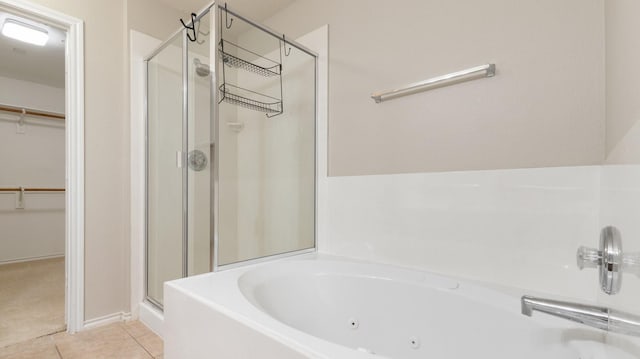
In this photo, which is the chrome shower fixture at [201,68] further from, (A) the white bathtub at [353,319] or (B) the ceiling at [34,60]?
(B) the ceiling at [34,60]

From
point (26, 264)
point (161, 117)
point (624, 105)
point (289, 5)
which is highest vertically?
point (289, 5)

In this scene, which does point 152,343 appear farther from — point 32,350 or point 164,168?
point 164,168

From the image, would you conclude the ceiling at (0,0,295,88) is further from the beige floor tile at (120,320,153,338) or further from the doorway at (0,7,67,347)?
the beige floor tile at (120,320,153,338)

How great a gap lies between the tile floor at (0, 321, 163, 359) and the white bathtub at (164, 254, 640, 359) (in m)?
0.70

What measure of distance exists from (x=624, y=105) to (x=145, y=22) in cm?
259

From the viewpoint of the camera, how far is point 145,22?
211 centimetres

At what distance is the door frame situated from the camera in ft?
5.96

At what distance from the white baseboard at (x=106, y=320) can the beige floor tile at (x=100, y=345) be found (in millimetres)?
36

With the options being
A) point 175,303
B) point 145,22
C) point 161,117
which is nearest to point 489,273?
point 175,303

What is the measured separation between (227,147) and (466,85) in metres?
1.60

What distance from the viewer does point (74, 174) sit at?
1.83 meters

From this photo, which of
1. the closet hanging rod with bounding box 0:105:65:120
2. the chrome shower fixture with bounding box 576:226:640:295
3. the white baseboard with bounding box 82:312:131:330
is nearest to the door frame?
the white baseboard with bounding box 82:312:131:330

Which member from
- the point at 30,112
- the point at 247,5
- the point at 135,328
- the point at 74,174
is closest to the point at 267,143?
the point at 247,5

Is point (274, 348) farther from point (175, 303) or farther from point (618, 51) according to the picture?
point (618, 51)
